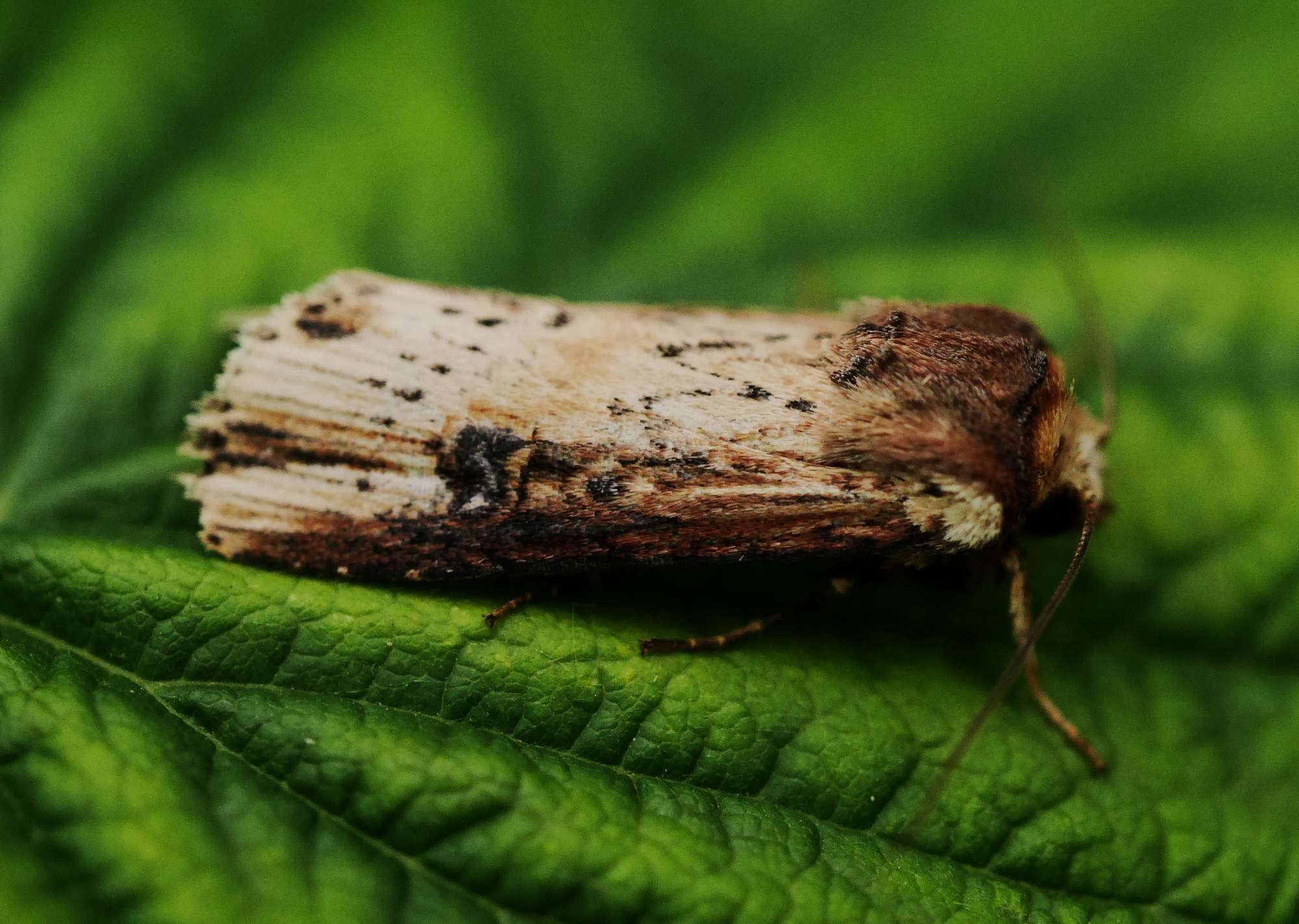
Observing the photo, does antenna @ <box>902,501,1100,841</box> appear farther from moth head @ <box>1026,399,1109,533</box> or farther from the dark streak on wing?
the dark streak on wing

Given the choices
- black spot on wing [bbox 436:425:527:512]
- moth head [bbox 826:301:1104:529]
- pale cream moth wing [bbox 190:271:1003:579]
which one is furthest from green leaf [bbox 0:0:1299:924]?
moth head [bbox 826:301:1104:529]

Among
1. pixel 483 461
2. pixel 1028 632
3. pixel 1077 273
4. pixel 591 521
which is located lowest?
pixel 1028 632

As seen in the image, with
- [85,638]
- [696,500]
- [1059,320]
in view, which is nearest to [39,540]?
[85,638]

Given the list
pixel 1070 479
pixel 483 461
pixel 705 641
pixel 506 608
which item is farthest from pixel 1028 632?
pixel 483 461

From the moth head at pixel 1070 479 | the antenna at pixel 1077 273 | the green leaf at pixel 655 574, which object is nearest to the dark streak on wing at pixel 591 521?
the green leaf at pixel 655 574

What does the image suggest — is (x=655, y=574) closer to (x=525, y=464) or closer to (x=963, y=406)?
(x=525, y=464)

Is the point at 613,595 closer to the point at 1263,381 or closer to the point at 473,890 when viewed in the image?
the point at 473,890

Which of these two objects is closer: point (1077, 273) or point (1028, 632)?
point (1028, 632)
